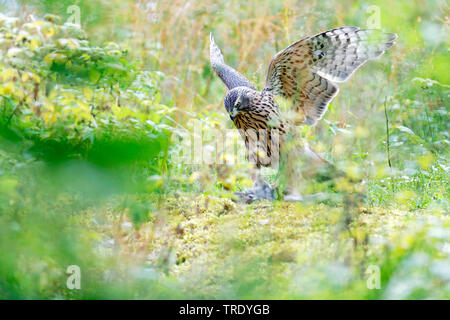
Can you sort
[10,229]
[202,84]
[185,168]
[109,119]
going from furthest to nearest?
[202,84], [185,168], [109,119], [10,229]

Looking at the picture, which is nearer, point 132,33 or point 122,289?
point 122,289

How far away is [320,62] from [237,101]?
0.67 m

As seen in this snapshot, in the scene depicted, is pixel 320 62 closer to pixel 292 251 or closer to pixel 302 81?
pixel 302 81

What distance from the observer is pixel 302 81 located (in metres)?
3.78

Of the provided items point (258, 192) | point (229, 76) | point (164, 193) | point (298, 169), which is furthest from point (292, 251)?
point (229, 76)

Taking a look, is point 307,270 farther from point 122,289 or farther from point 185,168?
point 185,168

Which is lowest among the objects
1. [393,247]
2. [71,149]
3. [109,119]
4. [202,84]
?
[393,247]

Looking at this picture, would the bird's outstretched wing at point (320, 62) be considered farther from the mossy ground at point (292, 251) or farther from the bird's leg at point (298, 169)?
the mossy ground at point (292, 251)

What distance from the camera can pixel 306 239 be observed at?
105 inches

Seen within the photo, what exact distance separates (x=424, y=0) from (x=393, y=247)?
5282mm

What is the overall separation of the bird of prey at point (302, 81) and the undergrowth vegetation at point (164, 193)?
0.65ft

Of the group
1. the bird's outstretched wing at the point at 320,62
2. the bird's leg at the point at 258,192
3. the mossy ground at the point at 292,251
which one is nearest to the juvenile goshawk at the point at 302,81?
the bird's outstretched wing at the point at 320,62

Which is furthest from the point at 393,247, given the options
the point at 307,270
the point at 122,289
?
the point at 122,289

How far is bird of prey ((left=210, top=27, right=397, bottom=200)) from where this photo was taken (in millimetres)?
3471
